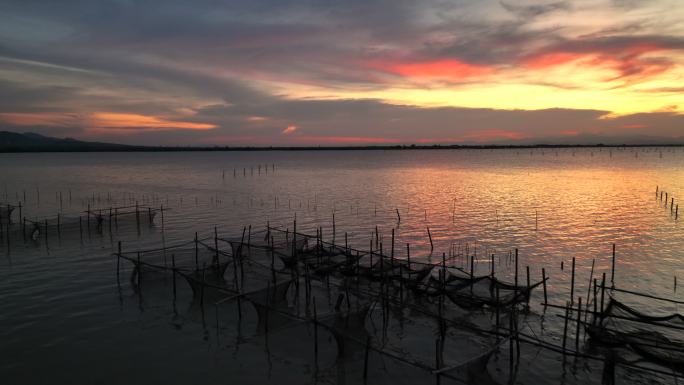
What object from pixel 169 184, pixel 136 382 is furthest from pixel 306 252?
pixel 169 184

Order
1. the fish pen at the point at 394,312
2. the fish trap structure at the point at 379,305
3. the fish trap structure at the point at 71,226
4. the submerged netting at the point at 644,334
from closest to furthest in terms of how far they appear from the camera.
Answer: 1. the submerged netting at the point at 644,334
2. the fish pen at the point at 394,312
3. the fish trap structure at the point at 379,305
4. the fish trap structure at the point at 71,226

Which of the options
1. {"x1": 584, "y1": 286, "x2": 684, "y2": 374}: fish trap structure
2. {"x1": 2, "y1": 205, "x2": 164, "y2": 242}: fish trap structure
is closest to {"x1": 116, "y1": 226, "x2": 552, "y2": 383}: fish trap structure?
{"x1": 584, "y1": 286, "x2": 684, "y2": 374}: fish trap structure

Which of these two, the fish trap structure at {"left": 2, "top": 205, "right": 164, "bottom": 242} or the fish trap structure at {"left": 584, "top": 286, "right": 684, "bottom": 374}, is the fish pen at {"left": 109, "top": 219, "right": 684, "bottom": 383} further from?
the fish trap structure at {"left": 2, "top": 205, "right": 164, "bottom": 242}

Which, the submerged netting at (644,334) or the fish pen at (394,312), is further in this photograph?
the fish pen at (394,312)

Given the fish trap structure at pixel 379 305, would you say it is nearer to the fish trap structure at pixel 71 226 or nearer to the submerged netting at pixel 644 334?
the submerged netting at pixel 644 334

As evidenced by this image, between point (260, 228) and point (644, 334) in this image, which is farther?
point (260, 228)

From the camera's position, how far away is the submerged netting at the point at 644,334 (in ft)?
33.3

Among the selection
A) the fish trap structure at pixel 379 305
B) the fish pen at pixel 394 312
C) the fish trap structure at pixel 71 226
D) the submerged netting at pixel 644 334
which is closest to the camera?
the submerged netting at pixel 644 334

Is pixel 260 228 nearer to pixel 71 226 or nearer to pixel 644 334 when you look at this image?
pixel 71 226

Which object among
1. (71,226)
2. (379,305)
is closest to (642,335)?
(379,305)

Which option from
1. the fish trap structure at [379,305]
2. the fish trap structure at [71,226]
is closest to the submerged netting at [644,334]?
the fish trap structure at [379,305]

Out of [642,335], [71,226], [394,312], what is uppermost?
[71,226]

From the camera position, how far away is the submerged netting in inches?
400

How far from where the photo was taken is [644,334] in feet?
36.2
